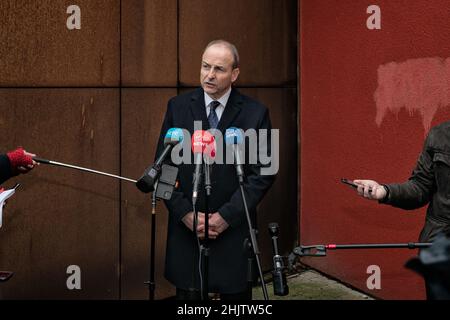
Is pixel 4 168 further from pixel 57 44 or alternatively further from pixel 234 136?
pixel 57 44

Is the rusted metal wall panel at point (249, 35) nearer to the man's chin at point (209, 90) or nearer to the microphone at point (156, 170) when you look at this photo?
the man's chin at point (209, 90)

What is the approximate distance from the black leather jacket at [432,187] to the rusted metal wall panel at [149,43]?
2582mm

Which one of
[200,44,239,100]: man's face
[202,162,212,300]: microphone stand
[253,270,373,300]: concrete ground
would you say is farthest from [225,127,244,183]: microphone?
[253,270,373,300]: concrete ground

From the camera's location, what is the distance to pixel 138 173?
16.5 ft

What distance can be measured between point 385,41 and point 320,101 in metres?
1.01

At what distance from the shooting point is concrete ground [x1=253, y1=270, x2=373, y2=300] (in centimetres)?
541

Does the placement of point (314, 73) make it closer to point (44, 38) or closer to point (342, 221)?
point (342, 221)

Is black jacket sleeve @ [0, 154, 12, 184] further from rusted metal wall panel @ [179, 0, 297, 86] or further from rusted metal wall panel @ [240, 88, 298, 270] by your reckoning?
rusted metal wall panel @ [240, 88, 298, 270]

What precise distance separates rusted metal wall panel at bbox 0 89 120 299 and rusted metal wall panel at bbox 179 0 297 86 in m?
0.78

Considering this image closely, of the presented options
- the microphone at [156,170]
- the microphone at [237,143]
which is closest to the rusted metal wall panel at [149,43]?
the microphone at [156,170]

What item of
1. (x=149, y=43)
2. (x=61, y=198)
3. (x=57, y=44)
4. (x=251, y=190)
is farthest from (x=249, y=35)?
(x=251, y=190)

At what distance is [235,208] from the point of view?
337cm

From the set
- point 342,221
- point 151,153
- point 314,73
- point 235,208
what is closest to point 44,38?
point 151,153

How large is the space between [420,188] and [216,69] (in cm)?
122
